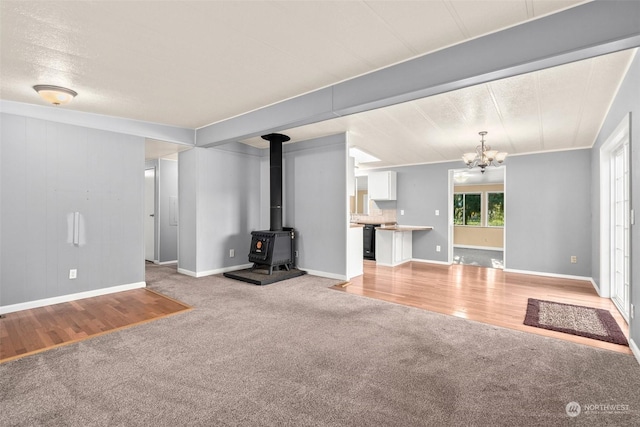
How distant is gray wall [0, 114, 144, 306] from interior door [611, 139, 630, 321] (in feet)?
21.0

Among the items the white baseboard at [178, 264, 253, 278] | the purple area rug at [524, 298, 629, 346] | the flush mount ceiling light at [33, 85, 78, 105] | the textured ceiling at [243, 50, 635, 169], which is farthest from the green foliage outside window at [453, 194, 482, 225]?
the flush mount ceiling light at [33, 85, 78, 105]

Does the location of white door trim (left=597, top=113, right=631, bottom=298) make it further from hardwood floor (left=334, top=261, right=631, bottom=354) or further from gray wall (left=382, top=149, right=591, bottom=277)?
gray wall (left=382, top=149, right=591, bottom=277)

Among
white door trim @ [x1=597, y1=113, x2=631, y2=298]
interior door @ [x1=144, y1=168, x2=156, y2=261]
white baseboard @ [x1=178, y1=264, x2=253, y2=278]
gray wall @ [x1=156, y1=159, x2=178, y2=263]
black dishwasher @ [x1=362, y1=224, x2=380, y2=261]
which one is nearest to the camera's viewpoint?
white door trim @ [x1=597, y1=113, x2=631, y2=298]

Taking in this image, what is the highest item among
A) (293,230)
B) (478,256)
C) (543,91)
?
(543,91)

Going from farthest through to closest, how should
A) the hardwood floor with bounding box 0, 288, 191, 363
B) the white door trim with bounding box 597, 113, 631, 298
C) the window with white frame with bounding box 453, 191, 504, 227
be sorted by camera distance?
the window with white frame with bounding box 453, 191, 504, 227, the white door trim with bounding box 597, 113, 631, 298, the hardwood floor with bounding box 0, 288, 191, 363

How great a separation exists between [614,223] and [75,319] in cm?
680

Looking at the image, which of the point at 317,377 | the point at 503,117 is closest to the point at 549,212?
the point at 503,117

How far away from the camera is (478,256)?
27.4 ft

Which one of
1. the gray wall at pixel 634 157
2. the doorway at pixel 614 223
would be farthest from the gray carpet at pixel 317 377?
the doorway at pixel 614 223

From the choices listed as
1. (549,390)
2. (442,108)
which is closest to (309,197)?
(442,108)

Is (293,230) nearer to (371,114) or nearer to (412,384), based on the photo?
(371,114)

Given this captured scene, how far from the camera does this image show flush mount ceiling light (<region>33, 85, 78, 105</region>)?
3164mm

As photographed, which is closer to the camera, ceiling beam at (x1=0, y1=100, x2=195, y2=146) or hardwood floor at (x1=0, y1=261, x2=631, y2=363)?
hardwood floor at (x1=0, y1=261, x2=631, y2=363)

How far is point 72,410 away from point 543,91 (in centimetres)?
464
